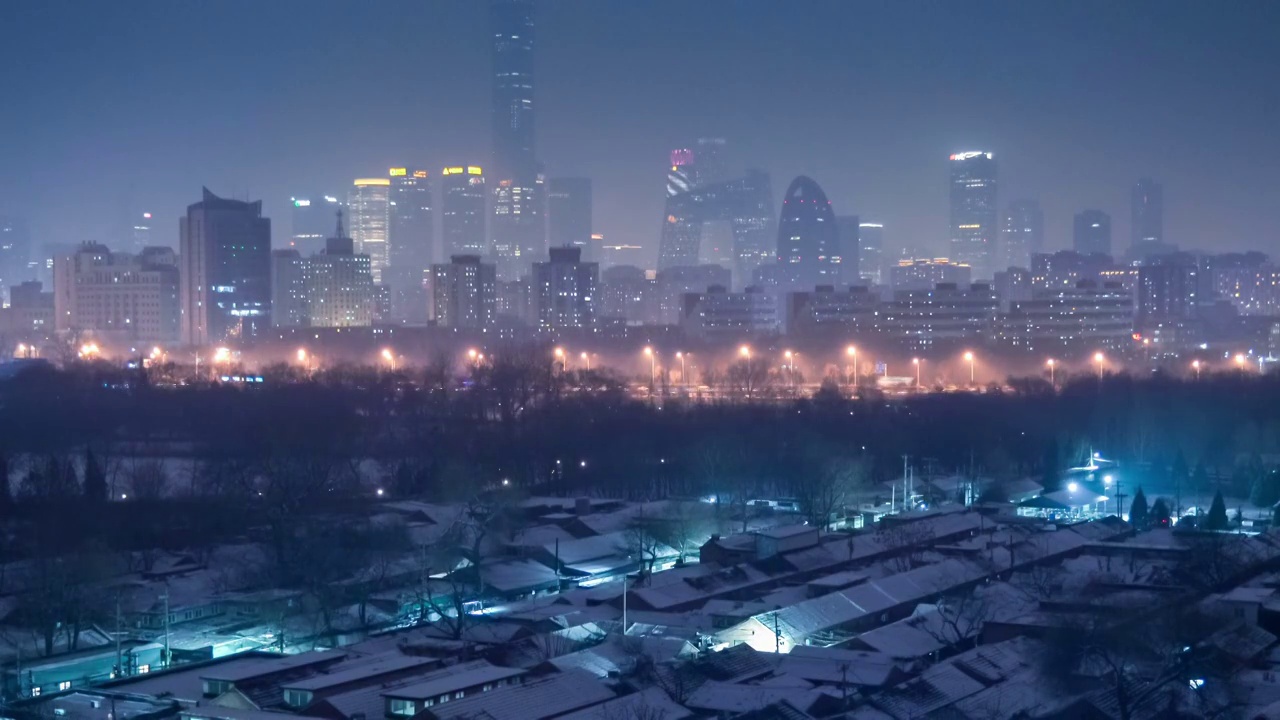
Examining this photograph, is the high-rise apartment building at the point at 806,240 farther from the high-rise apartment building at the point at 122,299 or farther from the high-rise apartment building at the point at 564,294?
the high-rise apartment building at the point at 122,299

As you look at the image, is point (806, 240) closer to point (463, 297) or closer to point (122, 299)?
point (463, 297)

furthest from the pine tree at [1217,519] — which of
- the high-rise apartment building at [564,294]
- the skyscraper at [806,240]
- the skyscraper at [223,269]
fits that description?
the skyscraper at [806,240]

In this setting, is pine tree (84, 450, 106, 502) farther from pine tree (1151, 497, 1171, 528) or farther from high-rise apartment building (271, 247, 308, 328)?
high-rise apartment building (271, 247, 308, 328)

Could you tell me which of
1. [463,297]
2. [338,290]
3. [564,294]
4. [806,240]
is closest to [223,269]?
[338,290]

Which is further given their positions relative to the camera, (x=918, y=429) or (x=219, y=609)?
(x=918, y=429)

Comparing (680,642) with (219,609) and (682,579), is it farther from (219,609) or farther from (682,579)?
(219,609)

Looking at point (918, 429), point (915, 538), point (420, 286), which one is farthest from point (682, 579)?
point (420, 286)

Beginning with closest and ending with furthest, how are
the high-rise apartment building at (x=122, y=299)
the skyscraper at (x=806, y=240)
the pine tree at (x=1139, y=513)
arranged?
the pine tree at (x=1139, y=513) → the high-rise apartment building at (x=122, y=299) → the skyscraper at (x=806, y=240)
